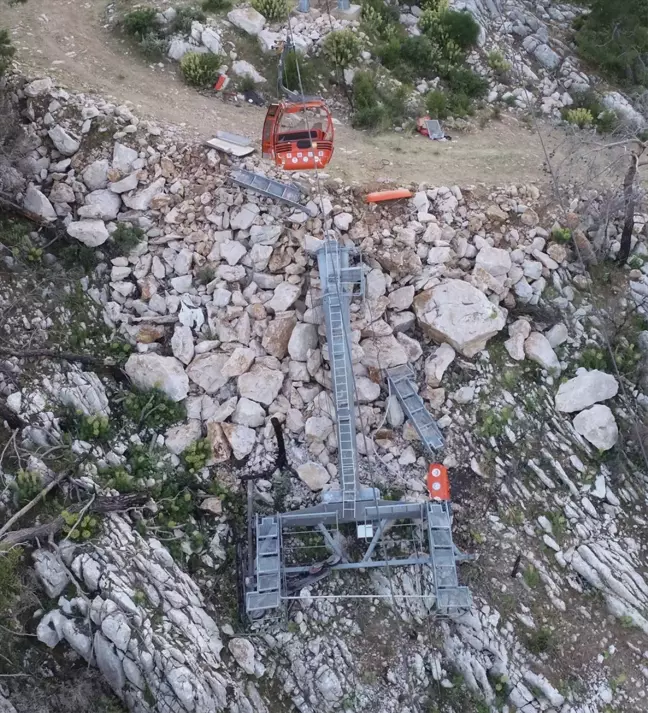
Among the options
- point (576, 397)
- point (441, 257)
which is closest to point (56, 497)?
point (441, 257)

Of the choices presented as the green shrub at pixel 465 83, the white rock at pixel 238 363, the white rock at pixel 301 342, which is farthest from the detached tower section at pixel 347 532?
the green shrub at pixel 465 83

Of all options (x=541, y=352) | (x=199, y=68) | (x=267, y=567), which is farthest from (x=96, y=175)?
(x=541, y=352)

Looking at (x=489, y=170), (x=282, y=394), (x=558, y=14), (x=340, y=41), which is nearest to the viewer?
(x=282, y=394)

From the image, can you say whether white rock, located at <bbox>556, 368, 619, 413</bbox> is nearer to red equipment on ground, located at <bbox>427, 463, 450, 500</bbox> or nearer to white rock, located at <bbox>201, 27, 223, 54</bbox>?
red equipment on ground, located at <bbox>427, 463, 450, 500</bbox>

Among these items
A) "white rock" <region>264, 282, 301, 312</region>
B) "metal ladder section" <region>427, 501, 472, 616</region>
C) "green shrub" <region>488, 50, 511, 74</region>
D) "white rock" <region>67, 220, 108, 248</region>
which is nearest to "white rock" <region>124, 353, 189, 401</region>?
"white rock" <region>264, 282, 301, 312</region>

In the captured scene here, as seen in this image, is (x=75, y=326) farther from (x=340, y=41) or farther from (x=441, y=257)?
(x=340, y=41)
